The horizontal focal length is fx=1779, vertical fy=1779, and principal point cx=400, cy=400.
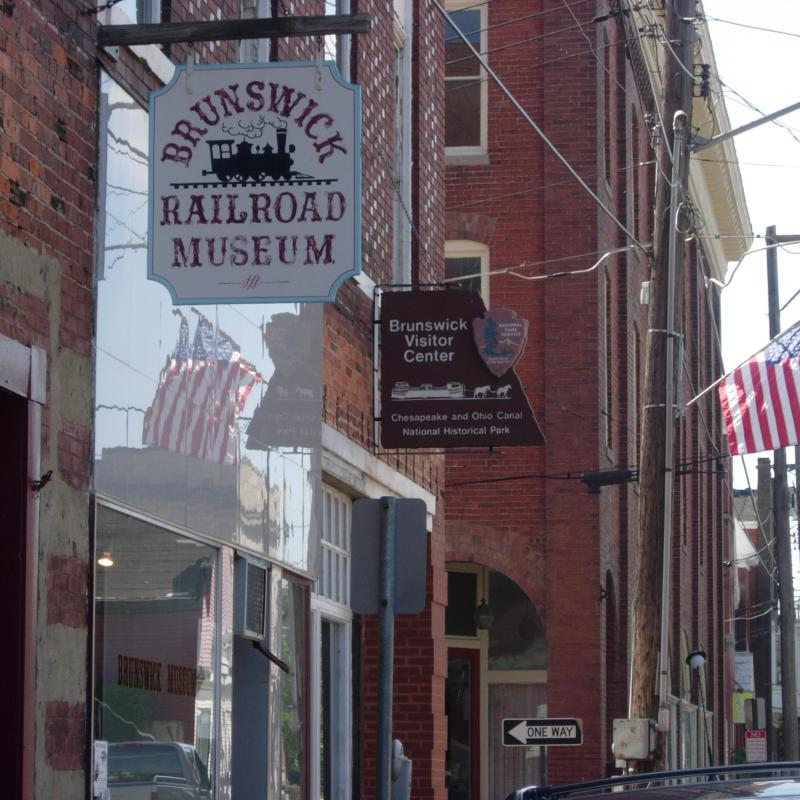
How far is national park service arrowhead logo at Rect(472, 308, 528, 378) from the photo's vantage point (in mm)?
12891

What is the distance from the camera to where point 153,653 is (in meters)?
9.04

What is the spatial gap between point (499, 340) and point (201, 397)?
364cm

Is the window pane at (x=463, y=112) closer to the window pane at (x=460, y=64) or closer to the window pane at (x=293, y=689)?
the window pane at (x=460, y=64)

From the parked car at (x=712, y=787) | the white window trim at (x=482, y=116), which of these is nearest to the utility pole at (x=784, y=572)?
the white window trim at (x=482, y=116)

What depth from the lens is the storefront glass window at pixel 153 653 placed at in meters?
8.47

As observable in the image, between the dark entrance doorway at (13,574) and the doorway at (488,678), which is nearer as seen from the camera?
the dark entrance doorway at (13,574)

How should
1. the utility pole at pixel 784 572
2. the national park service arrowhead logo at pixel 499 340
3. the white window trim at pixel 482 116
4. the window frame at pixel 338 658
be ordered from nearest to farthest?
the window frame at pixel 338 658 < the national park service arrowhead logo at pixel 499 340 < the white window trim at pixel 482 116 < the utility pole at pixel 784 572

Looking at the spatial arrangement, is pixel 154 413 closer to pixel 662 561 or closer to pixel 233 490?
pixel 233 490

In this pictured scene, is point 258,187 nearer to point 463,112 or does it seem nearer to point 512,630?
point 512,630

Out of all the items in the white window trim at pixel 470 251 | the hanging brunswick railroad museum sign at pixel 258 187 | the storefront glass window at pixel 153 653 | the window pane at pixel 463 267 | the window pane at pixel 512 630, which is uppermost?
the white window trim at pixel 470 251

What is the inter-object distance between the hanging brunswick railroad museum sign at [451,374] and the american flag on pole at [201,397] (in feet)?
8.57

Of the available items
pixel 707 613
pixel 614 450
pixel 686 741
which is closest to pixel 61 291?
pixel 614 450

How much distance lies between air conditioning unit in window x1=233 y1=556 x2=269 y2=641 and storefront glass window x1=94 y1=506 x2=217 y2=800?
39cm

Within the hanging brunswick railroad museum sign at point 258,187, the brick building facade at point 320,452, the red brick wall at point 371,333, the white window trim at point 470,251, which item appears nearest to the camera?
the brick building facade at point 320,452
